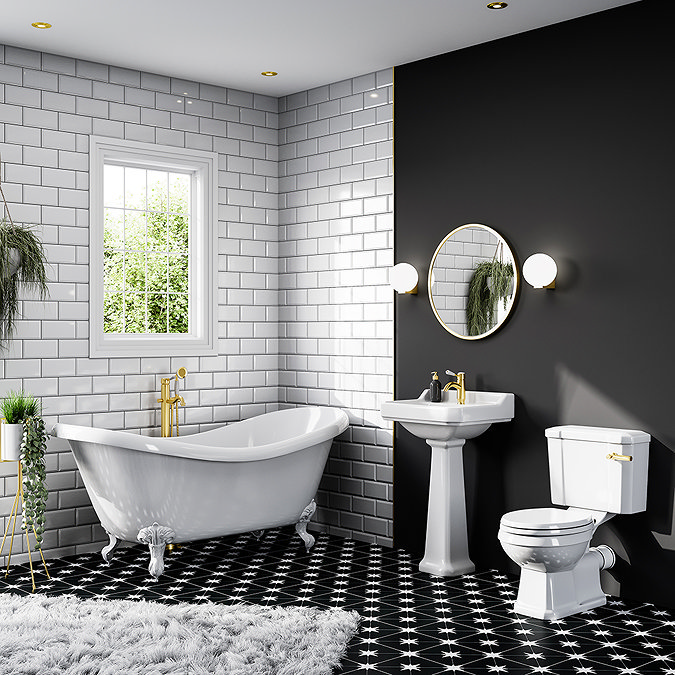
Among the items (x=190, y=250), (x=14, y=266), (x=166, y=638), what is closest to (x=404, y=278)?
(x=190, y=250)

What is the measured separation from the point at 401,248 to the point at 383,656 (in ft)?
9.20

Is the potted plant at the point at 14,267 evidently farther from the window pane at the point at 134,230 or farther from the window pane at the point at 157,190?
the window pane at the point at 157,190

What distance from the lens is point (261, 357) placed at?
6793mm

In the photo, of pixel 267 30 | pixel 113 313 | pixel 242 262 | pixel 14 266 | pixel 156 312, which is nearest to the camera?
pixel 267 30

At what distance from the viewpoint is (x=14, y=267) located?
5.45 metres

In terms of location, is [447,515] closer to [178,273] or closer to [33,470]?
[33,470]

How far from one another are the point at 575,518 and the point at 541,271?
136 centimetres

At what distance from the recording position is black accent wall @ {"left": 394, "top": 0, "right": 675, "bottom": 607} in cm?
473

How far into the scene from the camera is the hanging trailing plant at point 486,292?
5406 mm

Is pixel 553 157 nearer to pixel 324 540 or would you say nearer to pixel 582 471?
pixel 582 471

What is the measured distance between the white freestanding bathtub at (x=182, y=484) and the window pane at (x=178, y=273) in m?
1.56

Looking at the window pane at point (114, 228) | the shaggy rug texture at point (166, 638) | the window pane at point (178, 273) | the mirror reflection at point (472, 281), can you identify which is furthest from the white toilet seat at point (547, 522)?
the window pane at point (114, 228)

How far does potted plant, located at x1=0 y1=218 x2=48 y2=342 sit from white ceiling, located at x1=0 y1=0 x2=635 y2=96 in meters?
1.13

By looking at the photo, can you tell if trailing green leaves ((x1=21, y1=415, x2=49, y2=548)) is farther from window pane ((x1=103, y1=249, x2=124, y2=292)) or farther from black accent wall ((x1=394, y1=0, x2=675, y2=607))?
black accent wall ((x1=394, y1=0, x2=675, y2=607))
